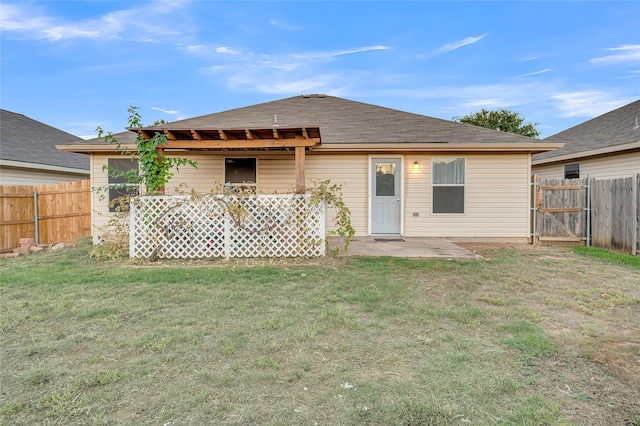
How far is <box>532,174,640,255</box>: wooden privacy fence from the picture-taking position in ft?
23.2

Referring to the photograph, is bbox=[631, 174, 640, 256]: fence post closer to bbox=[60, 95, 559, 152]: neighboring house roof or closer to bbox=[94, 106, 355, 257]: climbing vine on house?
bbox=[60, 95, 559, 152]: neighboring house roof

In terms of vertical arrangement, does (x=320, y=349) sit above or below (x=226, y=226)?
below

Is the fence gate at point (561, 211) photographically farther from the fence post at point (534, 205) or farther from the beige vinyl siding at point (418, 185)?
the beige vinyl siding at point (418, 185)

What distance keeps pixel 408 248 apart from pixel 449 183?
2.57m

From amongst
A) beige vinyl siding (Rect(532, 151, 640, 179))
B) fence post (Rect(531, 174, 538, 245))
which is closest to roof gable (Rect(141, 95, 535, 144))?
fence post (Rect(531, 174, 538, 245))

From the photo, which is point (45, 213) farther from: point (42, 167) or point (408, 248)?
point (408, 248)

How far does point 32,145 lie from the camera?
37.0 ft

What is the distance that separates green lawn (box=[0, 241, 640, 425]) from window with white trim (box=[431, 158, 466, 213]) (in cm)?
385

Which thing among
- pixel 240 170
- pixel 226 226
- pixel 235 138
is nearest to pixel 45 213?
pixel 240 170

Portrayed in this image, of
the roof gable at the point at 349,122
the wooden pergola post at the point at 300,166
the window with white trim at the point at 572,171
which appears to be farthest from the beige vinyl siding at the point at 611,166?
the wooden pergola post at the point at 300,166

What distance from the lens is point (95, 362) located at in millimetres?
2457

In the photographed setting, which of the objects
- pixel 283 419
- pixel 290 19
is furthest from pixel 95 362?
pixel 290 19

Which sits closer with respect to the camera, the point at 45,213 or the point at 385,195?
the point at 45,213

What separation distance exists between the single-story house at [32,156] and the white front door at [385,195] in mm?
10154
